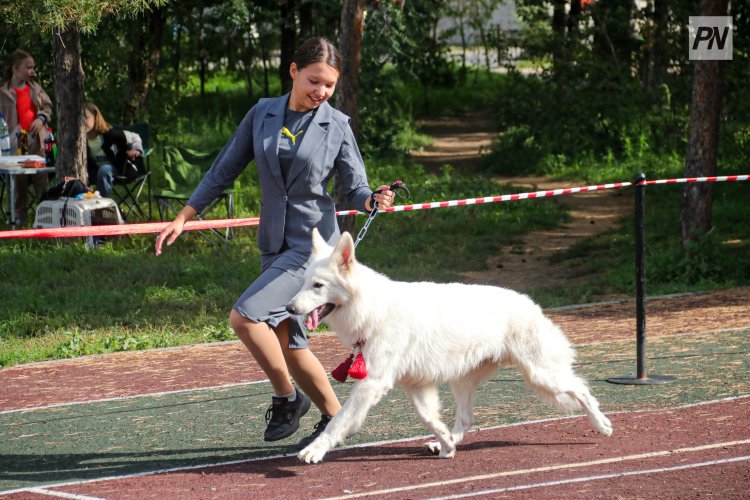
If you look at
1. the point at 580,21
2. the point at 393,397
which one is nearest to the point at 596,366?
the point at 393,397

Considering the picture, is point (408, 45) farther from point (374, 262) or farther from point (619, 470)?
point (619, 470)

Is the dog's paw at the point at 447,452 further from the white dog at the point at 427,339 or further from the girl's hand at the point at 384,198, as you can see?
the girl's hand at the point at 384,198

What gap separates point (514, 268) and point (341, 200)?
2.54 meters

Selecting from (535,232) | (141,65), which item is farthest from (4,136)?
(141,65)

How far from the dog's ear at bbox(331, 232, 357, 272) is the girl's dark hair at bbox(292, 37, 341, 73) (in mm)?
932

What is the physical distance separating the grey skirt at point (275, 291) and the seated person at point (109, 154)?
9741mm

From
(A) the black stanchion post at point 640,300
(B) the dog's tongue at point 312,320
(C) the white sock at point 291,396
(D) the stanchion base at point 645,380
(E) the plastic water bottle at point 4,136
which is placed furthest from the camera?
(E) the plastic water bottle at point 4,136

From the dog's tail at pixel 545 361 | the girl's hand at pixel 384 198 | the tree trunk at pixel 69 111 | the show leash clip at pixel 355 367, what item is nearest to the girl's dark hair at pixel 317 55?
the girl's hand at pixel 384 198

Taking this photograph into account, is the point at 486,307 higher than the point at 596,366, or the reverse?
the point at 486,307

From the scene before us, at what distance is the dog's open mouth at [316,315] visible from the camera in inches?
203

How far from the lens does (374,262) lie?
1361cm

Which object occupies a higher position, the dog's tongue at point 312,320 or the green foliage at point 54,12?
the green foliage at point 54,12

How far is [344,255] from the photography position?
518 cm

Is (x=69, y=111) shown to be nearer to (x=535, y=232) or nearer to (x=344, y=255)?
(x=535, y=232)
